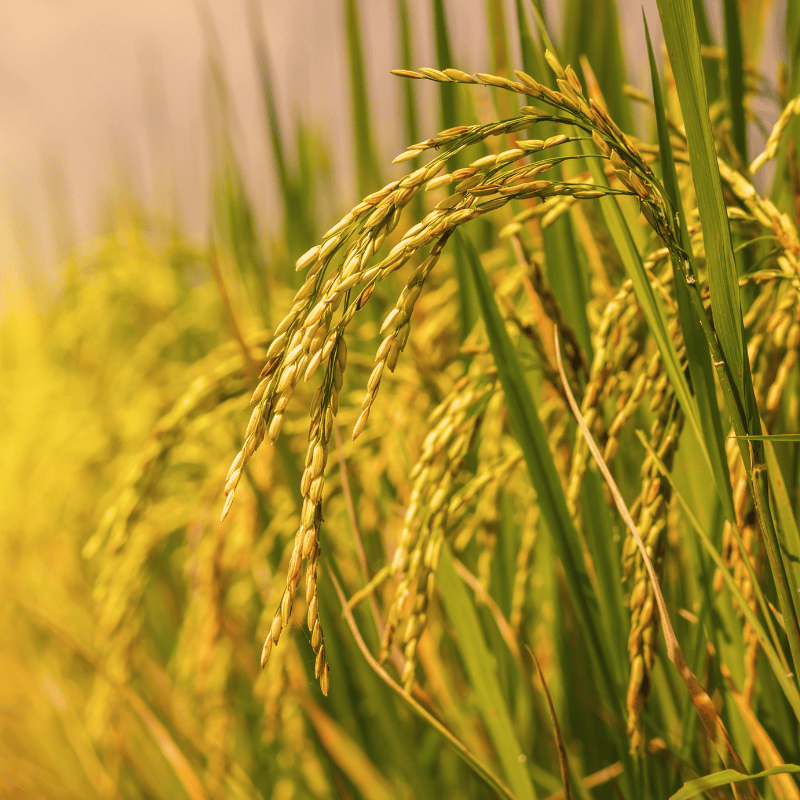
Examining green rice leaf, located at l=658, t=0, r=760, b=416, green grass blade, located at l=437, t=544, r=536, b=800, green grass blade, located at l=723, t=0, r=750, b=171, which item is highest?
green grass blade, located at l=723, t=0, r=750, b=171

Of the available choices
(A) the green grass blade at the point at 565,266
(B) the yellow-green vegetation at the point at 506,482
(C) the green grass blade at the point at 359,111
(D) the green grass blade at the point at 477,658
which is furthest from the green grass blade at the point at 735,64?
(C) the green grass blade at the point at 359,111

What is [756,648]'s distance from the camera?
62 cm

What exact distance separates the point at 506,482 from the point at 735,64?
592 mm

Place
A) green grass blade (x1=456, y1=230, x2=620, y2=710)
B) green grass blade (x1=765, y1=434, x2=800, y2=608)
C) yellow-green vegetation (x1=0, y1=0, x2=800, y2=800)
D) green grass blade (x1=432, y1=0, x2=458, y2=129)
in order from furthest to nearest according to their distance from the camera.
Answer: green grass blade (x1=432, y1=0, x2=458, y2=129) → green grass blade (x1=456, y1=230, x2=620, y2=710) → green grass blade (x1=765, y1=434, x2=800, y2=608) → yellow-green vegetation (x1=0, y1=0, x2=800, y2=800)

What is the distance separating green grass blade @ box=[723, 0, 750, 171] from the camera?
0.74 meters

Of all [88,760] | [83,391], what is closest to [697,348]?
[88,760]

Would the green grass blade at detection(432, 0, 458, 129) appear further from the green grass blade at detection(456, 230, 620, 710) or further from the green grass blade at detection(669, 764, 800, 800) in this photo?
the green grass blade at detection(669, 764, 800, 800)

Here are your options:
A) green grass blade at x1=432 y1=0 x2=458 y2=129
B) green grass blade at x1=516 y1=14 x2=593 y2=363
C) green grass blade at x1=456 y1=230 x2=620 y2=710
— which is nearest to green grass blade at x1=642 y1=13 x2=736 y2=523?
green grass blade at x1=456 y1=230 x2=620 y2=710

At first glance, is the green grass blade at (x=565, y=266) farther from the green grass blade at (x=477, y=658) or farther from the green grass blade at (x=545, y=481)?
the green grass blade at (x=477, y=658)

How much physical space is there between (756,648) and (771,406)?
244 millimetres

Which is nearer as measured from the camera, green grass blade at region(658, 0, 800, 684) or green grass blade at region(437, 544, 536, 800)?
green grass blade at region(658, 0, 800, 684)

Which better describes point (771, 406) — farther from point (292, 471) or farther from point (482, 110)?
point (482, 110)

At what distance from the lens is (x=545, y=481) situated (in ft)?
2.15

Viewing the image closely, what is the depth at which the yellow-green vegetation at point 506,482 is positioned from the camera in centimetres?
45
